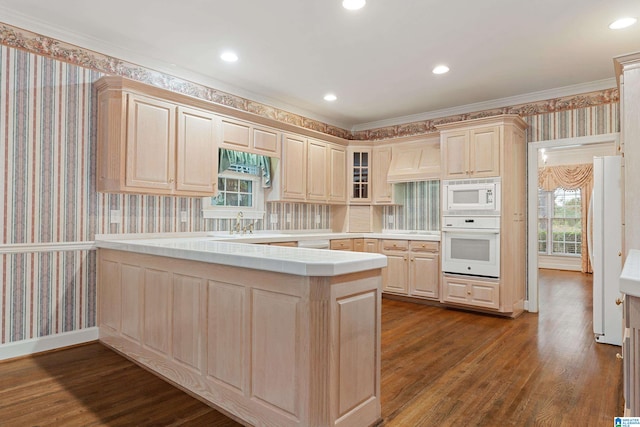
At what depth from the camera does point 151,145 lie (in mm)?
3594

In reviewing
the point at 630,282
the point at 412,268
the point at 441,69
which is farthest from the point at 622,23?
the point at 412,268

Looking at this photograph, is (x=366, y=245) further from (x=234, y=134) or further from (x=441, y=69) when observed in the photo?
(x=441, y=69)

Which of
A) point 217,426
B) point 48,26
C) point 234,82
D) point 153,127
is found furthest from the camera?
point 234,82

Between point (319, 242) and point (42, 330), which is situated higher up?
point (319, 242)

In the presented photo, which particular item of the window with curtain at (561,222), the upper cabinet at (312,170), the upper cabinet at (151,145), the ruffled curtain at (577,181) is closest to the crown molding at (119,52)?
the upper cabinet at (151,145)

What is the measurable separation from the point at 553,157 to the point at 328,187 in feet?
18.8

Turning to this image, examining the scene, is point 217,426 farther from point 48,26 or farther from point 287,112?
point 287,112

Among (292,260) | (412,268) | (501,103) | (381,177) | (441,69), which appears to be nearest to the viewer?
(292,260)

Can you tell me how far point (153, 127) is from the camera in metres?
3.61

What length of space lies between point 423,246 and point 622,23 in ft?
9.80

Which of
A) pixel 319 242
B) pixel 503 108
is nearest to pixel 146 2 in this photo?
pixel 319 242

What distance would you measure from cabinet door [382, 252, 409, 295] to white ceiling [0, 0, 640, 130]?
2.13 metres

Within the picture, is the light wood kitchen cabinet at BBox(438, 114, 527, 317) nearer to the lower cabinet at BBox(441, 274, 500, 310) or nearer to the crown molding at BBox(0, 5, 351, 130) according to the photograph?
the lower cabinet at BBox(441, 274, 500, 310)

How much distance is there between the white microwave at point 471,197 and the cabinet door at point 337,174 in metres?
1.53
